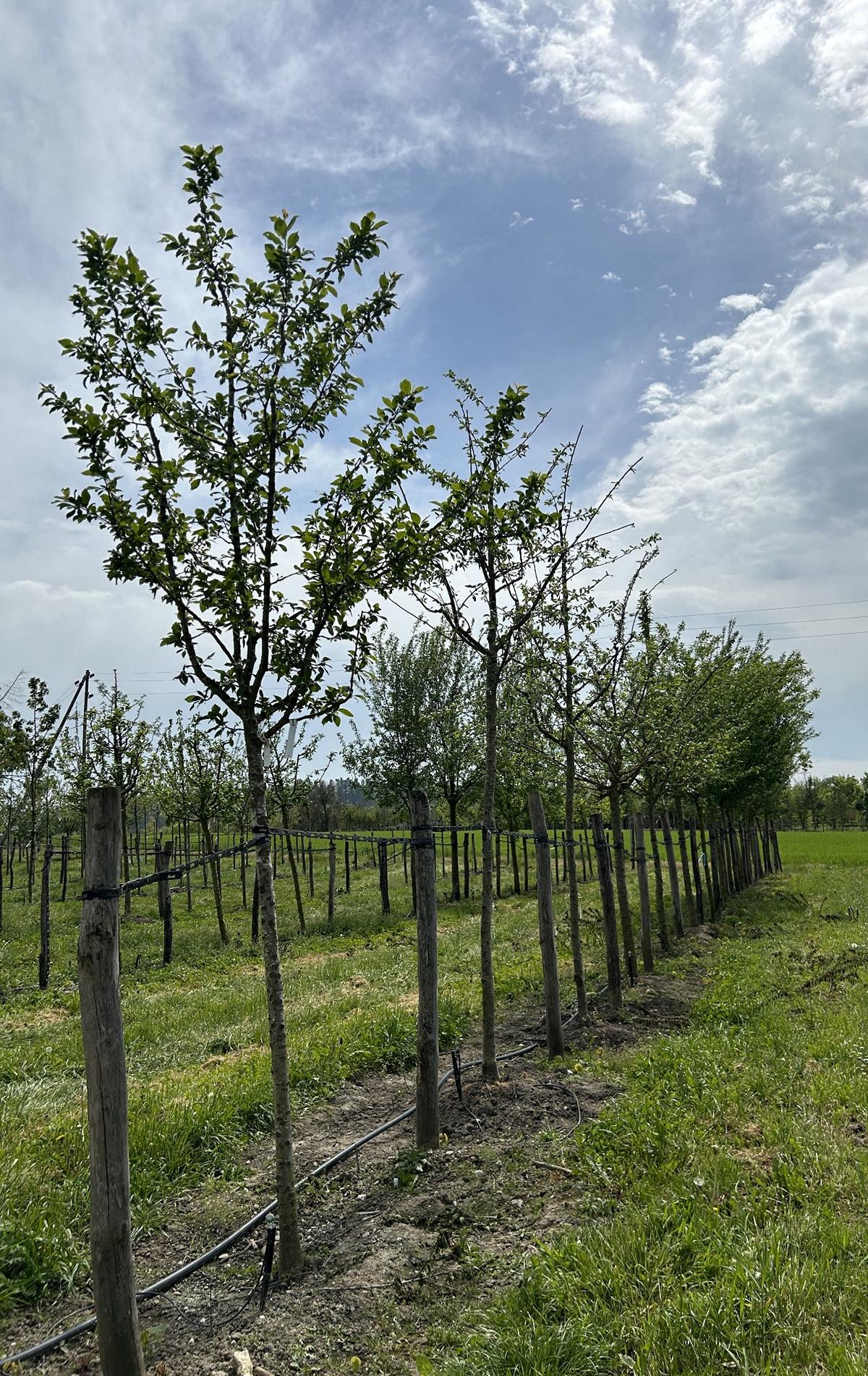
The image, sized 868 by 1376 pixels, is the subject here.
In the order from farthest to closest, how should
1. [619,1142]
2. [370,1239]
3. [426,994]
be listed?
1. [426,994]
2. [619,1142]
3. [370,1239]

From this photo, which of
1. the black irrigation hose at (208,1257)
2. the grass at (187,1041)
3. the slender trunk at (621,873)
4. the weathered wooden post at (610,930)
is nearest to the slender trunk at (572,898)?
the weathered wooden post at (610,930)

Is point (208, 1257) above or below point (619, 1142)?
below

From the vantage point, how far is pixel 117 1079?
10.6 feet

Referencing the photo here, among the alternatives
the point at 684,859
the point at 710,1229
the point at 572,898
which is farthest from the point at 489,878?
the point at 684,859

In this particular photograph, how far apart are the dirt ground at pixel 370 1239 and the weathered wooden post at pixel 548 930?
32.3 inches

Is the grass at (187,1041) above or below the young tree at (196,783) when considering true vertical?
below

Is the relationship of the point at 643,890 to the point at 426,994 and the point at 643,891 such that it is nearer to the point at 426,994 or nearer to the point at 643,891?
the point at 643,891

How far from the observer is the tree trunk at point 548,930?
7555 mm

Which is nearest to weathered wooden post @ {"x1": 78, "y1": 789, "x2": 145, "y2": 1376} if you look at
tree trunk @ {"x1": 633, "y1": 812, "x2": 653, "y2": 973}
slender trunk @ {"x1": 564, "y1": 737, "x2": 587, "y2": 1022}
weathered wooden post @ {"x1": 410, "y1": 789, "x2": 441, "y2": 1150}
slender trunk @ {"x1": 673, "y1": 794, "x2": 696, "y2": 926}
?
weathered wooden post @ {"x1": 410, "y1": 789, "x2": 441, "y2": 1150}

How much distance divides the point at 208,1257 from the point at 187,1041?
480cm

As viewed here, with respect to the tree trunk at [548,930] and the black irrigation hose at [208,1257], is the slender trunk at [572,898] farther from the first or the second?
the black irrigation hose at [208,1257]

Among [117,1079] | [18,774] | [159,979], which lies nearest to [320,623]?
[117,1079]

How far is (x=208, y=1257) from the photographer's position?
4.42 metres

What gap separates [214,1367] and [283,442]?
4655 mm
